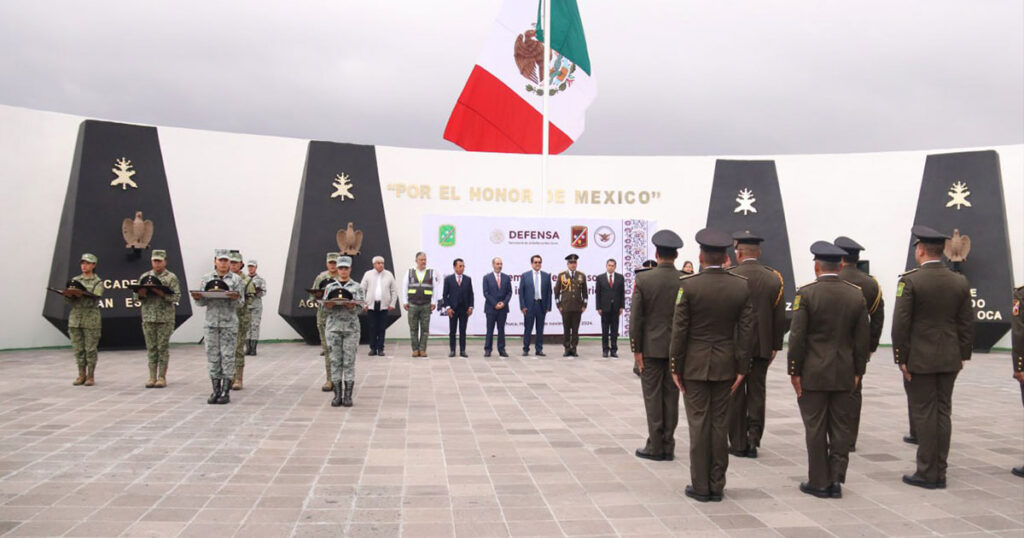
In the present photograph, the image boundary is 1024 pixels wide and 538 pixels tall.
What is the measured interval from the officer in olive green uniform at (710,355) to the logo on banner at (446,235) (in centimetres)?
765

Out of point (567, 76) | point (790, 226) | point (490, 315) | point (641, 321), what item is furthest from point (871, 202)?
point (641, 321)

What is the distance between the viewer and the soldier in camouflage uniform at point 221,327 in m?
6.50

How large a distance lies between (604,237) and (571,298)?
1.75 metres

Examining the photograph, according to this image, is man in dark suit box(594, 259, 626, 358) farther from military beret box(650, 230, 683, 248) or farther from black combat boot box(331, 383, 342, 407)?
military beret box(650, 230, 683, 248)

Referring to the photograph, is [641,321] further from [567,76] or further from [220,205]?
[220,205]

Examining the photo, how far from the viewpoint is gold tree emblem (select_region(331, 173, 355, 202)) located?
12.1 meters

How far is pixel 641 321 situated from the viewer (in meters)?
4.84

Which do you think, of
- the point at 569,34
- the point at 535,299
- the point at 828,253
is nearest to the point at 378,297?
A: the point at 535,299

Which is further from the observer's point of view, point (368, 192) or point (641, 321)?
point (368, 192)

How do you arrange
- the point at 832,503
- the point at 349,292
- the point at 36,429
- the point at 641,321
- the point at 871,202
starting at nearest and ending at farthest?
the point at 832,503 < the point at 641,321 < the point at 36,429 < the point at 349,292 < the point at 871,202

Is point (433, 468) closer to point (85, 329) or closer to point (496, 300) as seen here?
point (85, 329)

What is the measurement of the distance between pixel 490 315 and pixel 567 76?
4.64 meters

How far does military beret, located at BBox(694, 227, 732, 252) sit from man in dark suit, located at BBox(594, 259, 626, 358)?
250 inches

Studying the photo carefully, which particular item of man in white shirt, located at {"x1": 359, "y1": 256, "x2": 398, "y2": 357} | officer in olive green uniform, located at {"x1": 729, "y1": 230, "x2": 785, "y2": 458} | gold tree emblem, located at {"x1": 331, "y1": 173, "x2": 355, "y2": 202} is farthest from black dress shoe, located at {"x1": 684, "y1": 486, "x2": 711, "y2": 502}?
gold tree emblem, located at {"x1": 331, "y1": 173, "x2": 355, "y2": 202}
